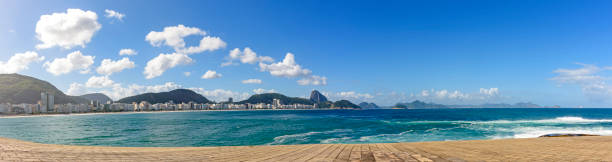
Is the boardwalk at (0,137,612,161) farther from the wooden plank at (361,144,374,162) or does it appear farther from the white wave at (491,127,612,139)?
the white wave at (491,127,612,139)

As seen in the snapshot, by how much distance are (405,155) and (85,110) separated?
229 metres

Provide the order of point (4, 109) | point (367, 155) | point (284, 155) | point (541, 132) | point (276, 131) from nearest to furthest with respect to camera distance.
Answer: point (367, 155), point (284, 155), point (541, 132), point (276, 131), point (4, 109)

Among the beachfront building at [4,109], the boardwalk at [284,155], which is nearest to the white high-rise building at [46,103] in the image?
the beachfront building at [4,109]

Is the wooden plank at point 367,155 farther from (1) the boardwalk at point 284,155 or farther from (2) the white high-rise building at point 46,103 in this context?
(2) the white high-rise building at point 46,103

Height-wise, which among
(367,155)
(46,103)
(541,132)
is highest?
(367,155)

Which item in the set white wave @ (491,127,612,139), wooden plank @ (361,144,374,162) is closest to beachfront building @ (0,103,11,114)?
wooden plank @ (361,144,374,162)

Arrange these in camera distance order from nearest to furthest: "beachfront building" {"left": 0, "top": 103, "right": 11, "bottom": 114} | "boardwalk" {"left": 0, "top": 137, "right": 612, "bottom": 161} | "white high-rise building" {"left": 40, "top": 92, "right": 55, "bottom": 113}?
"boardwalk" {"left": 0, "top": 137, "right": 612, "bottom": 161} → "beachfront building" {"left": 0, "top": 103, "right": 11, "bottom": 114} → "white high-rise building" {"left": 40, "top": 92, "right": 55, "bottom": 113}

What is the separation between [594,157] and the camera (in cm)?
978

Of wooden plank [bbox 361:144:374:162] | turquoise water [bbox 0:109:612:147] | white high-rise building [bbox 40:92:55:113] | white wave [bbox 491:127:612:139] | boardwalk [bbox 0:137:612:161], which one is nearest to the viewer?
boardwalk [bbox 0:137:612:161]

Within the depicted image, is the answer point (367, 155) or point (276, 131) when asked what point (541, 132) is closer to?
point (276, 131)

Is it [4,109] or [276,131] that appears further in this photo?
[4,109]

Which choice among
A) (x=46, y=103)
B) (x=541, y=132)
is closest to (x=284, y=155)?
(x=541, y=132)

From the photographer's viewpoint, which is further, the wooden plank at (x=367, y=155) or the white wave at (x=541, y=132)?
the white wave at (x=541, y=132)

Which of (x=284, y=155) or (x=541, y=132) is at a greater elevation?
(x=284, y=155)
